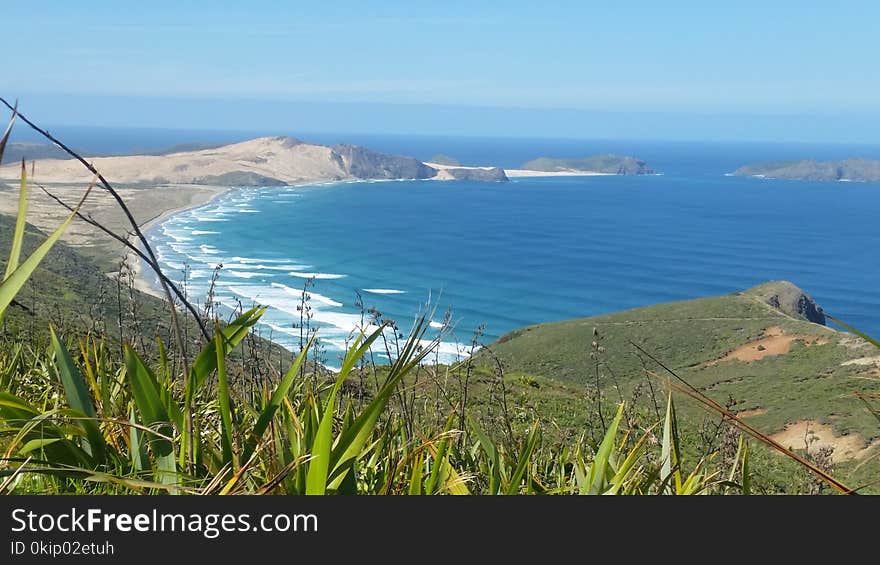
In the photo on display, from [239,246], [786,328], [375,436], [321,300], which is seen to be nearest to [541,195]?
[239,246]

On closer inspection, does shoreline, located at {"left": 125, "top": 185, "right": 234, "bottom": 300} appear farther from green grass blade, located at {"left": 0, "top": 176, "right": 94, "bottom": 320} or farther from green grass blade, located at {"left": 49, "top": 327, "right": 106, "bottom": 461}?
green grass blade, located at {"left": 0, "top": 176, "right": 94, "bottom": 320}

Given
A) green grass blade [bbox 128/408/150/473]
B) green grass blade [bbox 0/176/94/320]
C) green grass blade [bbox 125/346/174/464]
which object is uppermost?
green grass blade [bbox 0/176/94/320]

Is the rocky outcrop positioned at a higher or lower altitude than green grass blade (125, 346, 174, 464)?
lower

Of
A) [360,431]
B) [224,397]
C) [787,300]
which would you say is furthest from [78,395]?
[787,300]

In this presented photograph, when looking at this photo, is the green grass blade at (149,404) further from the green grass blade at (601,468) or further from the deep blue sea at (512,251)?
the deep blue sea at (512,251)

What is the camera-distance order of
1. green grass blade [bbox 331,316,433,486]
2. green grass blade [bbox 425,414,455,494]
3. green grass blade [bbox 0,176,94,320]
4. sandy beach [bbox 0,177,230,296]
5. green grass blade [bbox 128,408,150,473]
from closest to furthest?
green grass blade [bbox 0,176,94,320]
green grass blade [bbox 331,316,433,486]
green grass blade [bbox 128,408,150,473]
green grass blade [bbox 425,414,455,494]
sandy beach [bbox 0,177,230,296]

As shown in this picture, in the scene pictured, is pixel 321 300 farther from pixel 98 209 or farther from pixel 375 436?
pixel 375 436

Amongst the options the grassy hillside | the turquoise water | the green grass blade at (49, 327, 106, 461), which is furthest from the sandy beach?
the green grass blade at (49, 327, 106, 461)
